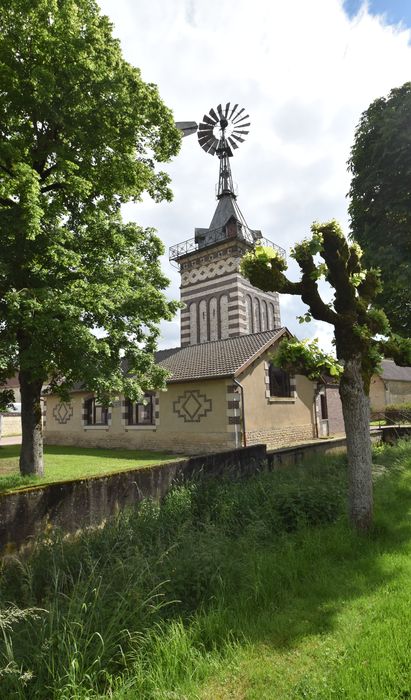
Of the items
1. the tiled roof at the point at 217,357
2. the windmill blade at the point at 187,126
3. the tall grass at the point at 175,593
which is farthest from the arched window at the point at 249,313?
the tall grass at the point at 175,593

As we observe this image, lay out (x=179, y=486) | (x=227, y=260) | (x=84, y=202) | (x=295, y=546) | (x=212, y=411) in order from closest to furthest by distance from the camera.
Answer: (x=295, y=546), (x=179, y=486), (x=84, y=202), (x=212, y=411), (x=227, y=260)

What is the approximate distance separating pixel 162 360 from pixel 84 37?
1440cm

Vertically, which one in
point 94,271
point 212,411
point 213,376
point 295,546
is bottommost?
point 295,546

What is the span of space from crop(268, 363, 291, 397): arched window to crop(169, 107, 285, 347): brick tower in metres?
11.0

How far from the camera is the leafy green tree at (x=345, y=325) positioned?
5738mm

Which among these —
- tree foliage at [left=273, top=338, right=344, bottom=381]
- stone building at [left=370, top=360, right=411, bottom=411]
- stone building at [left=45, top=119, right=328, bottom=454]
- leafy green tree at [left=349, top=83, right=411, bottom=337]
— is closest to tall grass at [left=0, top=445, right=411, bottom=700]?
tree foliage at [left=273, top=338, right=344, bottom=381]

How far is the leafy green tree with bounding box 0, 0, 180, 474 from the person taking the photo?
8195 mm

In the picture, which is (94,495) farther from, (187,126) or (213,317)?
(213,317)

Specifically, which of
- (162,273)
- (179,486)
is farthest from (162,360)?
(179,486)

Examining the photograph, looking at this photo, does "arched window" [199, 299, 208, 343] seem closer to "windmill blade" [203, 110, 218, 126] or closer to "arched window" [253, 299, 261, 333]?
"arched window" [253, 299, 261, 333]

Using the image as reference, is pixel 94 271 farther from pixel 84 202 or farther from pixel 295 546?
pixel 295 546

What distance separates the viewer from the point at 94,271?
9.72 metres

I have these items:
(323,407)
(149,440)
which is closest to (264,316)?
(323,407)

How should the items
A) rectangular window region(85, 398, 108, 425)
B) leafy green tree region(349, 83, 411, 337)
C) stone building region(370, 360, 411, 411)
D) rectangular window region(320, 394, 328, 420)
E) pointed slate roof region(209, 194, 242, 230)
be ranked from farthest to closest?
1. stone building region(370, 360, 411, 411)
2. pointed slate roof region(209, 194, 242, 230)
3. rectangular window region(320, 394, 328, 420)
4. rectangular window region(85, 398, 108, 425)
5. leafy green tree region(349, 83, 411, 337)
